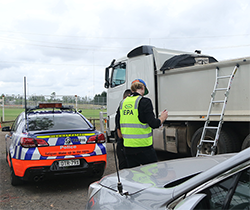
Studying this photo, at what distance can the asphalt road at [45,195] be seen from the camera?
13.7ft

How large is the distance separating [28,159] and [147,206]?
3277 millimetres

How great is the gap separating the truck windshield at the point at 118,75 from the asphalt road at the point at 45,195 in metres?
3.60

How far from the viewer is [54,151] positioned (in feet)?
15.1

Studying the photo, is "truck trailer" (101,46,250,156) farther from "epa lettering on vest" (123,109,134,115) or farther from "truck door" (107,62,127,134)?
"epa lettering on vest" (123,109,134,115)

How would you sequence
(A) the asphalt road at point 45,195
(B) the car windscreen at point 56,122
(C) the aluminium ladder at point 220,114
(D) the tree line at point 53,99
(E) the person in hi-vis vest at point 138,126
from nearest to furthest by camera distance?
(E) the person in hi-vis vest at point 138,126 → (A) the asphalt road at point 45,195 → (B) the car windscreen at point 56,122 → (C) the aluminium ladder at point 220,114 → (D) the tree line at point 53,99

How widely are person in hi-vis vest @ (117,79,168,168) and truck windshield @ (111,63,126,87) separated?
4.47 metres

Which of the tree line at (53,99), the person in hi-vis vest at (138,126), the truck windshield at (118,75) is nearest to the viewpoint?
the person in hi-vis vest at (138,126)

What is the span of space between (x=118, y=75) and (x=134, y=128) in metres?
4.98

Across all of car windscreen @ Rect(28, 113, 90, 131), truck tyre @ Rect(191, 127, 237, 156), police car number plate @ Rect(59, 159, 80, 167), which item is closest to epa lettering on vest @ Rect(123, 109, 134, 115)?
police car number plate @ Rect(59, 159, 80, 167)

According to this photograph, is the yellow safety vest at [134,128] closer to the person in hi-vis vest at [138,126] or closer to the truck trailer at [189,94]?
the person in hi-vis vest at [138,126]

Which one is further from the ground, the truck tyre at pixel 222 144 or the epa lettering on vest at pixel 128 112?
the epa lettering on vest at pixel 128 112

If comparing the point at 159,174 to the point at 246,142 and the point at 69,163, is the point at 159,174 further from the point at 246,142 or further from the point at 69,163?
the point at 246,142

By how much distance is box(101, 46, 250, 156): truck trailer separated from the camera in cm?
555

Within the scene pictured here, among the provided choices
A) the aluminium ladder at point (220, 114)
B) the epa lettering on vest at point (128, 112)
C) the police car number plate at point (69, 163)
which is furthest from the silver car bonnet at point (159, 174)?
the aluminium ladder at point (220, 114)
